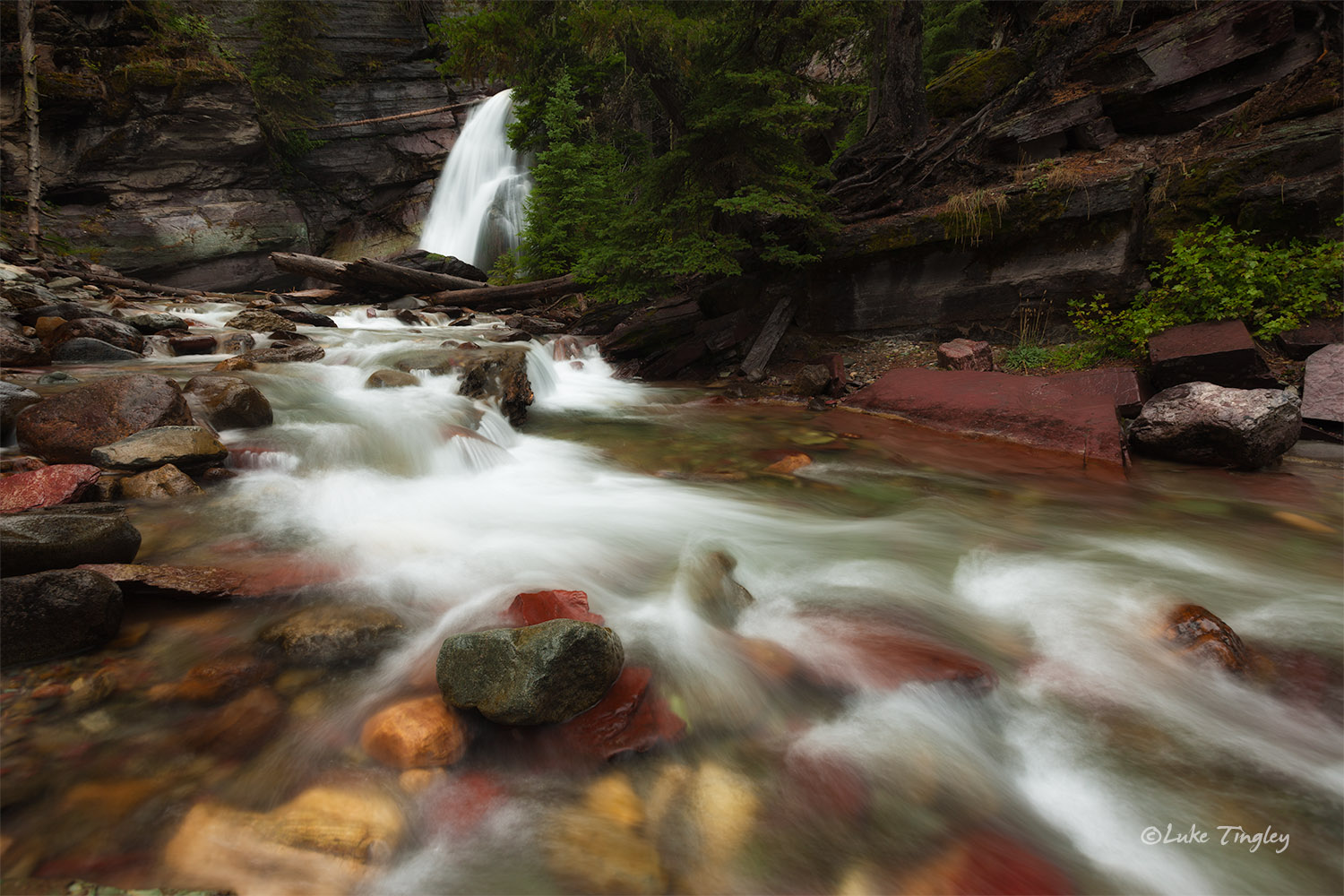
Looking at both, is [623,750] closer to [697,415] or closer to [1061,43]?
[697,415]

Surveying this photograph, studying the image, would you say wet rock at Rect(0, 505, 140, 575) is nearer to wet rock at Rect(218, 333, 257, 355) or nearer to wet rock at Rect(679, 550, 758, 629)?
wet rock at Rect(679, 550, 758, 629)

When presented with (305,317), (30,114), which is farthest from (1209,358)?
(30,114)

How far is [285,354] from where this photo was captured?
7789mm

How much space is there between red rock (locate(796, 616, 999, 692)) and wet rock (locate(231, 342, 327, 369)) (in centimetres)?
812

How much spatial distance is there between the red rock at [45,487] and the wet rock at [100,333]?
Result: 195 inches

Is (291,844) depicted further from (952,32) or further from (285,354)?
(952,32)

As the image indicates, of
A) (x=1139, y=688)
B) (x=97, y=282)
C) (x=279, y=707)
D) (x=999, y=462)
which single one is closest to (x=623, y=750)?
(x=279, y=707)

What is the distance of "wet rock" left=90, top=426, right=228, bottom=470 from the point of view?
346 cm

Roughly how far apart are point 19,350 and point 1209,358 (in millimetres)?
11666

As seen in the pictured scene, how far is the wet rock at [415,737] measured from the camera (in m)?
1.85

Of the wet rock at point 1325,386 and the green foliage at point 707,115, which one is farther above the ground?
the green foliage at point 707,115

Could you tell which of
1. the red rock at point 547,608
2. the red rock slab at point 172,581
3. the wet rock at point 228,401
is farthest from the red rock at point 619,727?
the wet rock at point 228,401

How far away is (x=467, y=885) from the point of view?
4.95 feet

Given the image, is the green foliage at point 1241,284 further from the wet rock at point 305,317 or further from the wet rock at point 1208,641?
the wet rock at point 305,317
